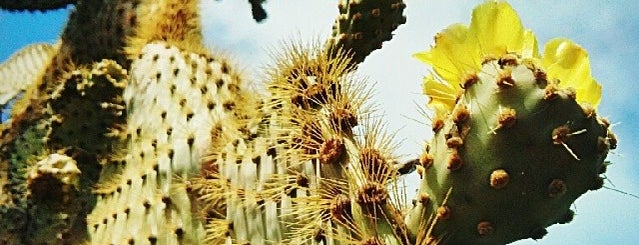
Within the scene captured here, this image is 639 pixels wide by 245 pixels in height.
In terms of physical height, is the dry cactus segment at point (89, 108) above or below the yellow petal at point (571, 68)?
above

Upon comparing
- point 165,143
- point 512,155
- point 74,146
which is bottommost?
point 512,155

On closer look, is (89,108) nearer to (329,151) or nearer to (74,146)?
(74,146)

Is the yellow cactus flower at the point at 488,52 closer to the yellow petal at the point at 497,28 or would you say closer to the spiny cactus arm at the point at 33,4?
the yellow petal at the point at 497,28

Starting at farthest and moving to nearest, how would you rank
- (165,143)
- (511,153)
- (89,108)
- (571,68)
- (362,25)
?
(89,108) < (165,143) < (362,25) < (571,68) < (511,153)

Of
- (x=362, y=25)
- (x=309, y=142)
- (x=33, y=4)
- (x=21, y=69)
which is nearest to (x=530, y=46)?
(x=309, y=142)

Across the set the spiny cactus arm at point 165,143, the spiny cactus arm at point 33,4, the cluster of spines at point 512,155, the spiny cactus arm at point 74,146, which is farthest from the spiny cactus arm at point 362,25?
the spiny cactus arm at point 33,4

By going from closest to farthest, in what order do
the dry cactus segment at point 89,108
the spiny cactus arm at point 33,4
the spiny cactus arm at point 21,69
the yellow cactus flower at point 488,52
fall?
the yellow cactus flower at point 488,52 < the dry cactus segment at point 89,108 < the spiny cactus arm at point 33,4 < the spiny cactus arm at point 21,69

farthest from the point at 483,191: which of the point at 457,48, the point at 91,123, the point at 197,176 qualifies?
the point at 91,123
